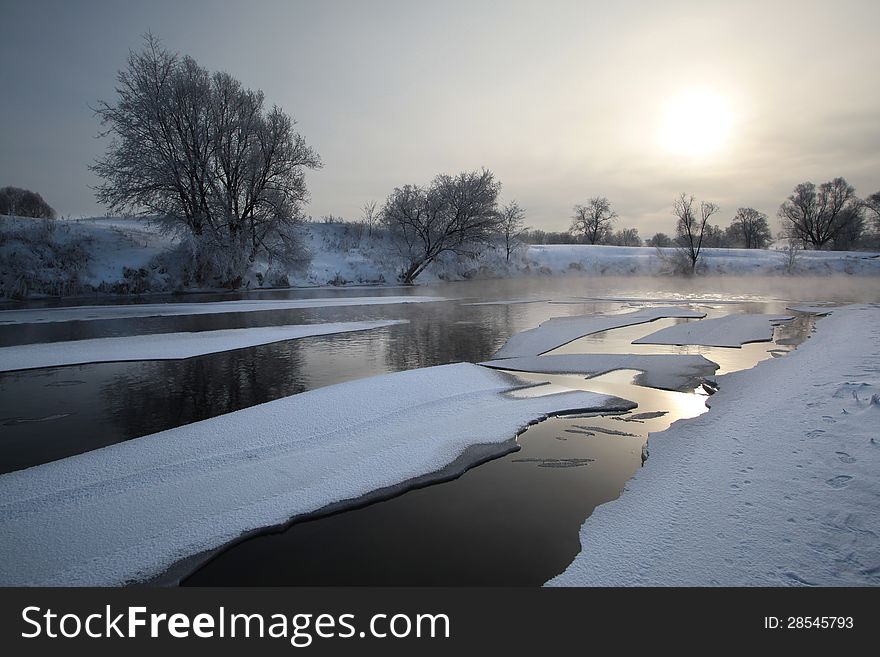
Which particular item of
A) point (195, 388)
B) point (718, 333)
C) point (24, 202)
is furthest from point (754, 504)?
point (24, 202)

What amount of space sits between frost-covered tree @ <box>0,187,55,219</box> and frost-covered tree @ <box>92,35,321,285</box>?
110 ft

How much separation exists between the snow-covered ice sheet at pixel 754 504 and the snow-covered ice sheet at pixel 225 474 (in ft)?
5.07

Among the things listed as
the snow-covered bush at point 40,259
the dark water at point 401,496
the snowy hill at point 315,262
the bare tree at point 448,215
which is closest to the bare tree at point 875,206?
the snowy hill at point 315,262

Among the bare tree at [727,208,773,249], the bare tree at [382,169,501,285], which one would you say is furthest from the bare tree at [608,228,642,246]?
the bare tree at [382,169,501,285]

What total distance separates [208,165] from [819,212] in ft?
262

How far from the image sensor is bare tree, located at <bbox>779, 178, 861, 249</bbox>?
212ft

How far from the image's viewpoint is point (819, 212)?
218 ft

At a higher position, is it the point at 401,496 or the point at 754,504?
the point at 754,504

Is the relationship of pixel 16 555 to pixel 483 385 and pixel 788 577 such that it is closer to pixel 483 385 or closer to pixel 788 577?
pixel 788 577

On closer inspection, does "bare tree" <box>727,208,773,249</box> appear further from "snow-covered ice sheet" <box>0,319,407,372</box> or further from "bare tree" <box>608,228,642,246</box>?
"snow-covered ice sheet" <box>0,319,407,372</box>

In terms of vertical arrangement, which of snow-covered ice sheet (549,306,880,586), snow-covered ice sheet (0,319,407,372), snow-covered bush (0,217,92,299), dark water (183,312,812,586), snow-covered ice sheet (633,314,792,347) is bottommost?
dark water (183,312,812,586)

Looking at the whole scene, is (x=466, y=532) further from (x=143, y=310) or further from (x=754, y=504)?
(x=143, y=310)

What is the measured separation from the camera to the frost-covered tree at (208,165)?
25359mm

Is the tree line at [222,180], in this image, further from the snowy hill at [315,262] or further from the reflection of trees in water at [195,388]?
the reflection of trees in water at [195,388]
